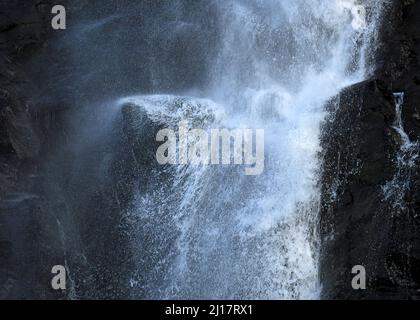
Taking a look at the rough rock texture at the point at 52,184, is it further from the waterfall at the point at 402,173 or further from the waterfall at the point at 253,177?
the waterfall at the point at 402,173

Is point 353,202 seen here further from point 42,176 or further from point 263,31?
point 42,176

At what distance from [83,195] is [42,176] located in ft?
2.46

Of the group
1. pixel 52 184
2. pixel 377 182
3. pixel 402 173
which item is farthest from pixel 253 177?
pixel 52 184

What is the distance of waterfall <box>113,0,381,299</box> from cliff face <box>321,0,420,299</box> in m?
0.28

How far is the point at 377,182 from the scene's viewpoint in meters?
8.71

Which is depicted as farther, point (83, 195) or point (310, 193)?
point (83, 195)

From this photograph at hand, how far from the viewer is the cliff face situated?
8.35m

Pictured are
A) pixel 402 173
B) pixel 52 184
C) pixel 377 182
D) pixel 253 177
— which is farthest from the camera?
pixel 52 184

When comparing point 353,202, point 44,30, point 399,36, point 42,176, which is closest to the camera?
point 353,202

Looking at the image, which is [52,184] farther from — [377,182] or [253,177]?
[377,182]

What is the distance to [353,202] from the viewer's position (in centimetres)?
882

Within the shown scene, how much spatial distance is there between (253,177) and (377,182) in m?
1.75

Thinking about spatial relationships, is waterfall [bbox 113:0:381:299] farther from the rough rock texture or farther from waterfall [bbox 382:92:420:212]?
waterfall [bbox 382:92:420:212]

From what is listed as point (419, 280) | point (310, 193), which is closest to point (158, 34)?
point (310, 193)
